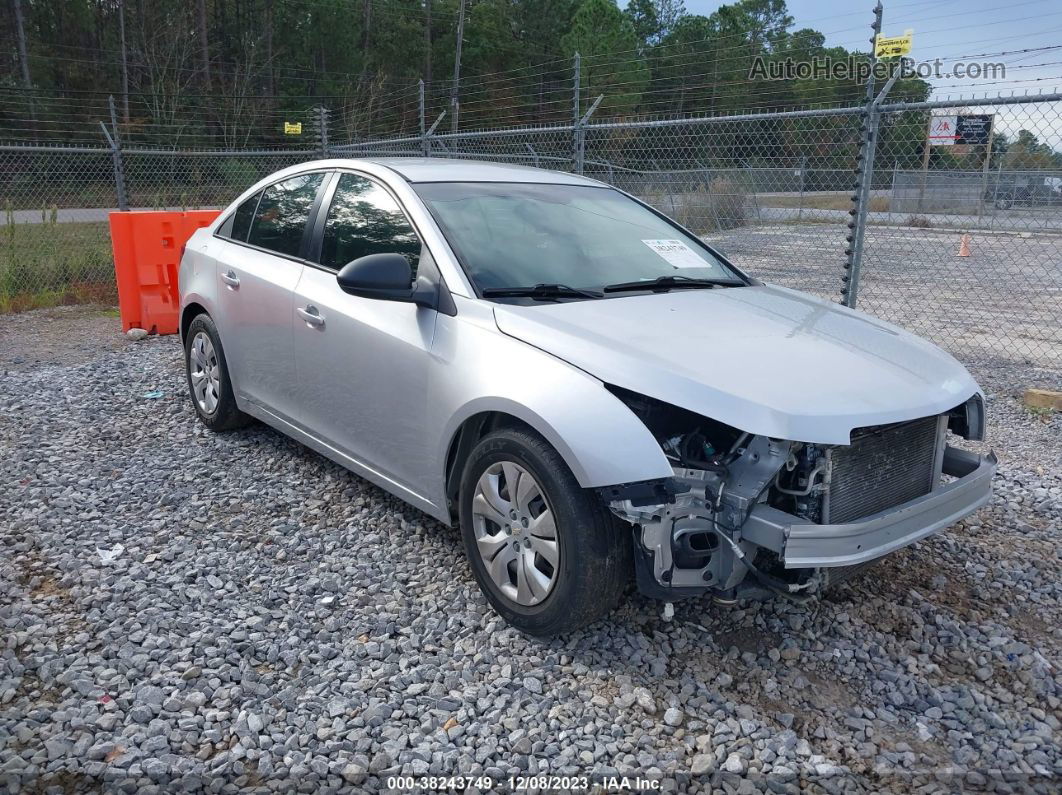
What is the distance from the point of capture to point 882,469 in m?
3.06

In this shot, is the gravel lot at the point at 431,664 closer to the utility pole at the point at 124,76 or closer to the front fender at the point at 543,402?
the front fender at the point at 543,402

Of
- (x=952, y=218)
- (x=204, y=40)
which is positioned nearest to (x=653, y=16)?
(x=204, y=40)

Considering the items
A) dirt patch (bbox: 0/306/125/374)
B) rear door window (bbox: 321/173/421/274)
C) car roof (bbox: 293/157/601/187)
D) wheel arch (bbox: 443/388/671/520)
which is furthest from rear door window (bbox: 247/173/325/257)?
dirt patch (bbox: 0/306/125/374)

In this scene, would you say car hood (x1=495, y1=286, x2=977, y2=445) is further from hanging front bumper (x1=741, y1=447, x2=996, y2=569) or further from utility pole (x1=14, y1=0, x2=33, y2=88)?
utility pole (x1=14, y1=0, x2=33, y2=88)

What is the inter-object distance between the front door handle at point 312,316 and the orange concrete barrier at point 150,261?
4.90 m

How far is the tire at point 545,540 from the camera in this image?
289 cm

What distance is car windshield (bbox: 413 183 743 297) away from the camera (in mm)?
3668

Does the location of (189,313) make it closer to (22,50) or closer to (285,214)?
(285,214)

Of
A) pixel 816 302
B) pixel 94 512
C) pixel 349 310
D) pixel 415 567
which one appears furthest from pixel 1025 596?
pixel 94 512

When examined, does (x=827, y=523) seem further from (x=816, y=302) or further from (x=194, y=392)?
(x=194, y=392)

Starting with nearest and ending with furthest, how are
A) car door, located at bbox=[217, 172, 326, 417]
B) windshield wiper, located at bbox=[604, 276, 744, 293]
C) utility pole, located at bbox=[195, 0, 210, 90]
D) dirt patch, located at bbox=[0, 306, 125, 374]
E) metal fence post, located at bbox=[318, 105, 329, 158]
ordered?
windshield wiper, located at bbox=[604, 276, 744, 293], car door, located at bbox=[217, 172, 326, 417], dirt patch, located at bbox=[0, 306, 125, 374], metal fence post, located at bbox=[318, 105, 329, 158], utility pole, located at bbox=[195, 0, 210, 90]

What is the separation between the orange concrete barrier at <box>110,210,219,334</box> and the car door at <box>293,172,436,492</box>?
4.85 m

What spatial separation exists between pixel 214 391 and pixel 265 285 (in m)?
1.12

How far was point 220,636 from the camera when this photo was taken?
3213mm
